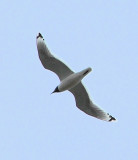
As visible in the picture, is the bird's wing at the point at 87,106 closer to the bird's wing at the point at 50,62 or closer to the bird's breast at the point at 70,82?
the bird's breast at the point at 70,82

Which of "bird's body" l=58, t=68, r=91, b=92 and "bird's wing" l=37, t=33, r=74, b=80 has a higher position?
"bird's wing" l=37, t=33, r=74, b=80

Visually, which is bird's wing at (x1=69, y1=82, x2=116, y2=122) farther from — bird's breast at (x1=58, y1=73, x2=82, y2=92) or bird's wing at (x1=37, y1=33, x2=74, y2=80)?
bird's wing at (x1=37, y1=33, x2=74, y2=80)

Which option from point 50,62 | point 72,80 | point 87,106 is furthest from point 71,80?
point 87,106

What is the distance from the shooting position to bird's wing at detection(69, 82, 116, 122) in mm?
29516

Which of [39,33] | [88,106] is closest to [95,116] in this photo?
[88,106]

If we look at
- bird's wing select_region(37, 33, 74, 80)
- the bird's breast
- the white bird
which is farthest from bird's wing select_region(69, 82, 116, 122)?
bird's wing select_region(37, 33, 74, 80)

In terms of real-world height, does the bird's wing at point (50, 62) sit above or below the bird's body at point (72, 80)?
above

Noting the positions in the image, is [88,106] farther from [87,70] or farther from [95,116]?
[87,70]

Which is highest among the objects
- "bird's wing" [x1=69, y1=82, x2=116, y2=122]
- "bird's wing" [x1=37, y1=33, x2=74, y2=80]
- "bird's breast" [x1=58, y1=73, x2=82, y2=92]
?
"bird's wing" [x1=37, y1=33, x2=74, y2=80]

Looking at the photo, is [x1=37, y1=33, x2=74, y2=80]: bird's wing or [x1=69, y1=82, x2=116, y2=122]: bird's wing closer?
[x1=37, y1=33, x2=74, y2=80]: bird's wing

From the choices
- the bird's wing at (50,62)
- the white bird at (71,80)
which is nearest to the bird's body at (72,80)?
the white bird at (71,80)

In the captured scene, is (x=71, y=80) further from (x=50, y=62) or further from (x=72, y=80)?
(x=50, y=62)

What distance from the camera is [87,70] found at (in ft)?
90.4

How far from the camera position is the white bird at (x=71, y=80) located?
92.9 feet
